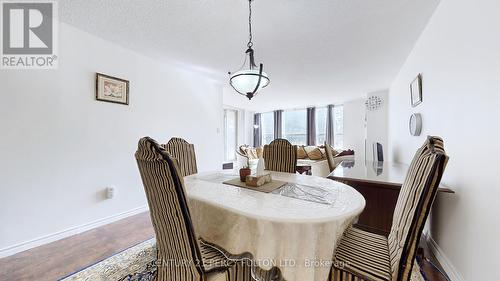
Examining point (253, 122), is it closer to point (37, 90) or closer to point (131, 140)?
point (131, 140)

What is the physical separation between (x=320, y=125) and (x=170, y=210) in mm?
7172

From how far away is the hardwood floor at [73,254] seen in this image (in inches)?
63.9

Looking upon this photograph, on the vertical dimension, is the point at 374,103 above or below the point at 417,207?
above

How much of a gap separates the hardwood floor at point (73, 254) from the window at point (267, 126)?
6.43 metres

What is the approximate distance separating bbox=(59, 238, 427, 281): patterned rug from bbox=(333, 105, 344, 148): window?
558cm

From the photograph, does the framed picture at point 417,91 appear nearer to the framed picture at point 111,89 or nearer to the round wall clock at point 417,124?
the round wall clock at point 417,124

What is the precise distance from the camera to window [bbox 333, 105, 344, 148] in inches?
272

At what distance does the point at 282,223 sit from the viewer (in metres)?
0.93

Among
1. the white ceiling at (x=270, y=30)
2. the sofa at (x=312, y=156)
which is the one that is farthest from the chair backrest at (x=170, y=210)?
the sofa at (x=312, y=156)

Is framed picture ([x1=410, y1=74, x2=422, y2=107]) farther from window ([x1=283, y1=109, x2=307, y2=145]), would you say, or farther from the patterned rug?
window ([x1=283, y1=109, x2=307, y2=145])

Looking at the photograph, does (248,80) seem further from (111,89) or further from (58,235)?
(58,235)

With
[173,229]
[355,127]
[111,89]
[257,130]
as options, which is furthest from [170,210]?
[257,130]

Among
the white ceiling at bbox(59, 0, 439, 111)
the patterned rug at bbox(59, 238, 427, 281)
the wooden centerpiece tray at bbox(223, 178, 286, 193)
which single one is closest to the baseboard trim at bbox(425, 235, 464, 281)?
the patterned rug at bbox(59, 238, 427, 281)

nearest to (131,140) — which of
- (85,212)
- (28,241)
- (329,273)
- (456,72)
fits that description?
(85,212)
